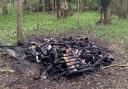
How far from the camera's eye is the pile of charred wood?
1027 centimetres

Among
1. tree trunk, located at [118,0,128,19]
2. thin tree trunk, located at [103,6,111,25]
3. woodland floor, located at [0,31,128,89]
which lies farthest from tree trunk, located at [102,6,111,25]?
woodland floor, located at [0,31,128,89]

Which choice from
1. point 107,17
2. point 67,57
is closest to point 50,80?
point 67,57

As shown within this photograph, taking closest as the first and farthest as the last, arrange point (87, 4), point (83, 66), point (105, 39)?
point (83, 66) → point (105, 39) → point (87, 4)

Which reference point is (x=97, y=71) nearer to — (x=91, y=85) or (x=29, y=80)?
(x=91, y=85)

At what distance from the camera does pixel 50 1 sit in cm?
2995

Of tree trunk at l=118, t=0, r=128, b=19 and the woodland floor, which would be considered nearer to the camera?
the woodland floor

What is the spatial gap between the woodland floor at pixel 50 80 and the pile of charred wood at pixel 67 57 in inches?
10.2

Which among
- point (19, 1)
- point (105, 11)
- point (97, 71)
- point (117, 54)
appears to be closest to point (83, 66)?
point (97, 71)

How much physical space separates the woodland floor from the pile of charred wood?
258 millimetres

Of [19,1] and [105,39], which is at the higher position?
[19,1]

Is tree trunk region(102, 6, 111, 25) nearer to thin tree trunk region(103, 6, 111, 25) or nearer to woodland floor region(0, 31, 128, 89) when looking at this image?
thin tree trunk region(103, 6, 111, 25)

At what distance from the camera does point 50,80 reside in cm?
1001

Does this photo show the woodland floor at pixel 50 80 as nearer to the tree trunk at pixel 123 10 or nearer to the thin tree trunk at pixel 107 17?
the thin tree trunk at pixel 107 17

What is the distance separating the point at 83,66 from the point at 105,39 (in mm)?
5919
